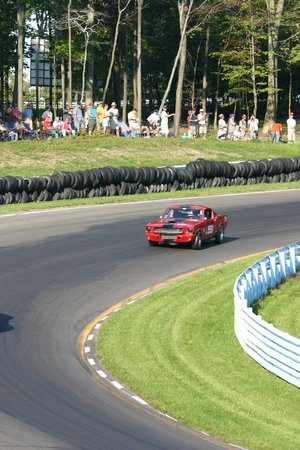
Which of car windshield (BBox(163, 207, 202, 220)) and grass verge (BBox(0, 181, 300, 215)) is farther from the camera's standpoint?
grass verge (BBox(0, 181, 300, 215))

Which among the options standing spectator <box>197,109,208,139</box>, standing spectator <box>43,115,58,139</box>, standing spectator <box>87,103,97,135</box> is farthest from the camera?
standing spectator <box>197,109,208,139</box>

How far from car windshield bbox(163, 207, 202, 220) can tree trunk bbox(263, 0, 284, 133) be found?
31.8 metres

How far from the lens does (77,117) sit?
46594mm

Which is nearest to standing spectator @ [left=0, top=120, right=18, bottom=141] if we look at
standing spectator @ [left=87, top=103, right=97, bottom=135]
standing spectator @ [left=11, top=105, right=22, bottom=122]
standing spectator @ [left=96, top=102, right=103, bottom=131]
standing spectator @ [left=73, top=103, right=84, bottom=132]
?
standing spectator @ [left=11, top=105, right=22, bottom=122]

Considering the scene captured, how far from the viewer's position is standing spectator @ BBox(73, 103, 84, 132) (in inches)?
1810

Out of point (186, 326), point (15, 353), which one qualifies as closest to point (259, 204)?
point (186, 326)

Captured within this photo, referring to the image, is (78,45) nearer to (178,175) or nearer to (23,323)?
(178,175)

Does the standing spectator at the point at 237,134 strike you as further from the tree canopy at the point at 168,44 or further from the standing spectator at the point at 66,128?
the standing spectator at the point at 66,128

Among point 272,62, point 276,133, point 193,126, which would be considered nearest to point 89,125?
point 193,126

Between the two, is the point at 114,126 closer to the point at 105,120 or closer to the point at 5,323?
the point at 105,120

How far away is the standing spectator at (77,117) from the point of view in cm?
4597

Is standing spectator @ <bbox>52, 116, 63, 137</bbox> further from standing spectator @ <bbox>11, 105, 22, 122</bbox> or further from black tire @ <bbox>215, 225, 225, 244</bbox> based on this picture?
black tire @ <bbox>215, 225, 225, 244</bbox>

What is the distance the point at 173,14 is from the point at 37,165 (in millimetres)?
35819

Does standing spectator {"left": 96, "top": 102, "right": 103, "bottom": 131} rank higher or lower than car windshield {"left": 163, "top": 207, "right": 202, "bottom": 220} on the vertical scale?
higher
